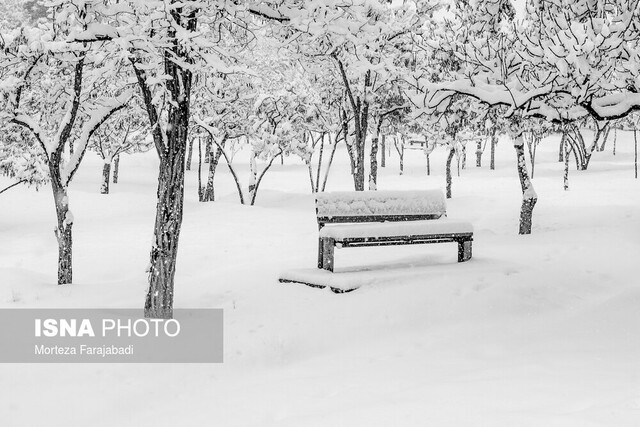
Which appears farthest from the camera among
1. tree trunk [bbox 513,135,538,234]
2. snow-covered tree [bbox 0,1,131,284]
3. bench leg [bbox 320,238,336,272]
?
tree trunk [bbox 513,135,538,234]

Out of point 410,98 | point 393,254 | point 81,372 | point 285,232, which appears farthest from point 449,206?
point 81,372

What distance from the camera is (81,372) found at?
207 inches

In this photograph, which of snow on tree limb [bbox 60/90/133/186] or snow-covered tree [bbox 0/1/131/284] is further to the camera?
snow on tree limb [bbox 60/90/133/186]

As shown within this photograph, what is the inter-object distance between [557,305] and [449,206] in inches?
633

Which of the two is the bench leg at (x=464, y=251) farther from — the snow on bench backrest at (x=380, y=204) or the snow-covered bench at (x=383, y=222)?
the snow on bench backrest at (x=380, y=204)

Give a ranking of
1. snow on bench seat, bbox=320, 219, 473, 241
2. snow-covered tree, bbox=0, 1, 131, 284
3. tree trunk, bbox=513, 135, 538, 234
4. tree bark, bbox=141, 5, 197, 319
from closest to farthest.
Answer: tree bark, bbox=141, 5, 197, 319, snow on bench seat, bbox=320, 219, 473, 241, snow-covered tree, bbox=0, 1, 131, 284, tree trunk, bbox=513, 135, 538, 234

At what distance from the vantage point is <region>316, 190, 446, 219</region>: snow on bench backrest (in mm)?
8406

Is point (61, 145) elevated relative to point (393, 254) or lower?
elevated

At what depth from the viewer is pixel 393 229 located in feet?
25.7

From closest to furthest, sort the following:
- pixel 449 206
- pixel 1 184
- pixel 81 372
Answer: pixel 81 372 < pixel 449 206 < pixel 1 184

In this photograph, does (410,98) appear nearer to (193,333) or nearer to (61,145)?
(193,333)

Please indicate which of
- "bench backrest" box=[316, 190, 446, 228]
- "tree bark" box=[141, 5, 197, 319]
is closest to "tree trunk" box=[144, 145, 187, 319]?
"tree bark" box=[141, 5, 197, 319]

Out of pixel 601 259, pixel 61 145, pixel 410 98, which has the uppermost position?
pixel 410 98

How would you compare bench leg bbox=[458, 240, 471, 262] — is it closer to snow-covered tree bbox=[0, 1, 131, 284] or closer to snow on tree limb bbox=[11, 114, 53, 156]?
snow-covered tree bbox=[0, 1, 131, 284]
